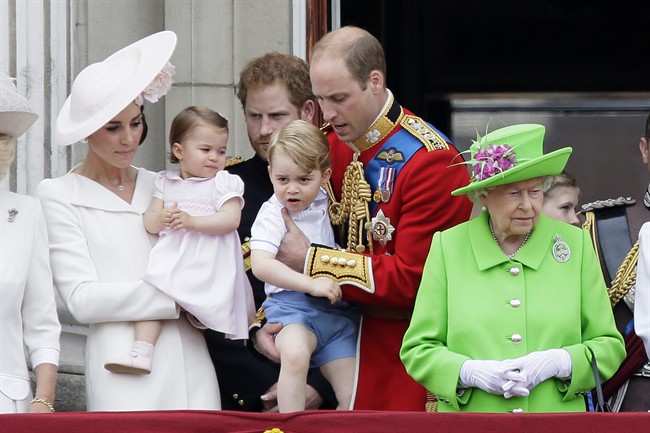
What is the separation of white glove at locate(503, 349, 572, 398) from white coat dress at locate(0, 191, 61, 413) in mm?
1365

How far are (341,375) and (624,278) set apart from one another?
0.96m

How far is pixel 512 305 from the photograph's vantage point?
5008mm

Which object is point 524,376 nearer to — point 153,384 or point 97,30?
point 153,384

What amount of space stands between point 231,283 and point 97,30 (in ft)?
7.72

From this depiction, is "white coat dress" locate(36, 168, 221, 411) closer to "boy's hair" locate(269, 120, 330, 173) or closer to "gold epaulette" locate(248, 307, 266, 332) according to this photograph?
"gold epaulette" locate(248, 307, 266, 332)

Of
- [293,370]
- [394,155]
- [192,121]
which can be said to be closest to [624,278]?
[394,155]

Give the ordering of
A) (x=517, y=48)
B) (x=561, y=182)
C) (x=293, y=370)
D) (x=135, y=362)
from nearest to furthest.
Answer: (x=135, y=362) → (x=293, y=370) → (x=561, y=182) → (x=517, y=48)

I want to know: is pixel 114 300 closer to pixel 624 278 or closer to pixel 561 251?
pixel 561 251

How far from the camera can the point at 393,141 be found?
5535 millimetres

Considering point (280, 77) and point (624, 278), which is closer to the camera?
point (624, 278)

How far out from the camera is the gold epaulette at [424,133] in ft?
18.0

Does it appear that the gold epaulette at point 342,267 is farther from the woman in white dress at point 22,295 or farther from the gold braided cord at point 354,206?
the woman in white dress at point 22,295

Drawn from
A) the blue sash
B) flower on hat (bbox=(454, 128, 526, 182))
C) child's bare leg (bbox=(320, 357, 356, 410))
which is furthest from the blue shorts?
flower on hat (bbox=(454, 128, 526, 182))

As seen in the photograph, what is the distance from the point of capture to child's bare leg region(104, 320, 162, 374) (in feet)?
17.0
